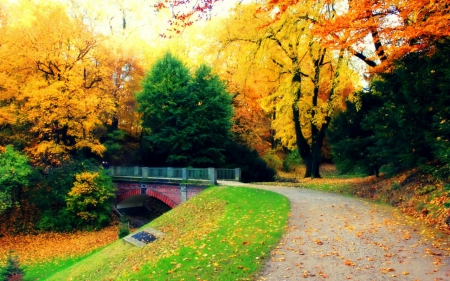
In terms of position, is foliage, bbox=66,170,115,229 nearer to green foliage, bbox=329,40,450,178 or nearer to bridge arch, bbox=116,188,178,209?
bridge arch, bbox=116,188,178,209

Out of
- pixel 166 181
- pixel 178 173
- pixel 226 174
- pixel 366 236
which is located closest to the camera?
pixel 366 236

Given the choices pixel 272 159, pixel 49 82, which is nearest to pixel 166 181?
pixel 49 82

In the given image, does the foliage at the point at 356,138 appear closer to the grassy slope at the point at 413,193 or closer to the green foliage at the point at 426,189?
the grassy slope at the point at 413,193

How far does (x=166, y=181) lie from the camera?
2336 centimetres

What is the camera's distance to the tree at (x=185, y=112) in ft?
87.1

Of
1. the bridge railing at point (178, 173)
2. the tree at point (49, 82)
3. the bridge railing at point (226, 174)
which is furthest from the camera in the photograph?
the bridge railing at point (226, 174)

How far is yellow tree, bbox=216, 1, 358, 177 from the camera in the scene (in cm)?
2070

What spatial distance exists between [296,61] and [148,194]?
13.4 metres

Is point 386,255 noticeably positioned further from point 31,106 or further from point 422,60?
point 31,106

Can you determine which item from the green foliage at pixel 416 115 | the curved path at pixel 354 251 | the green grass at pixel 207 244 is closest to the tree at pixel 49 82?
the green grass at pixel 207 244

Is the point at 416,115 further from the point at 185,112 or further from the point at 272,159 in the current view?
the point at 272,159

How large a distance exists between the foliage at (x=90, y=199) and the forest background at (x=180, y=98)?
9cm

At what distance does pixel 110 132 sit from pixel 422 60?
25.4 m

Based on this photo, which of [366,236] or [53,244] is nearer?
[366,236]
